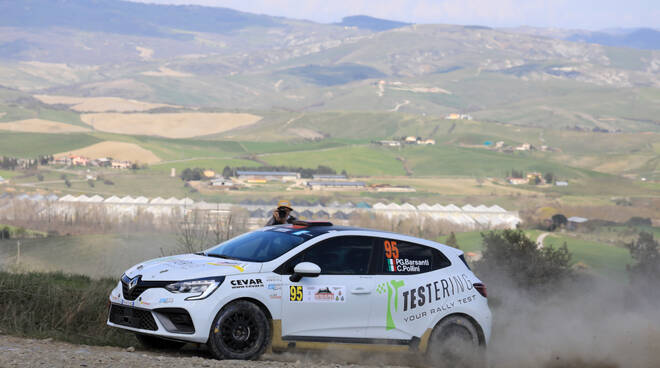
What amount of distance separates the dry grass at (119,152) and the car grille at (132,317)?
371ft

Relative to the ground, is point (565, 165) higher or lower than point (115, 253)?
higher

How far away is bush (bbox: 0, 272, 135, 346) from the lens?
967 centimetres

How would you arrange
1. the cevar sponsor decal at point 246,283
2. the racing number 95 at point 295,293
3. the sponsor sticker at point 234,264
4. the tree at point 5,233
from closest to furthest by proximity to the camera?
the cevar sponsor decal at point 246,283 < the sponsor sticker at point 234,264 < the racing number 95 at point 295,293 < the tree at point 5,233

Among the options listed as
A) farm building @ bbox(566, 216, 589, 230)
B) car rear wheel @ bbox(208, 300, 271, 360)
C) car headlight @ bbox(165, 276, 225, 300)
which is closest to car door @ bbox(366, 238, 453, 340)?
car rear wheel @ bbox(208, 300, 271, 360)

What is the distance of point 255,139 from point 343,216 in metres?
88.9

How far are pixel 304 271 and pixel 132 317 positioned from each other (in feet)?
6.08

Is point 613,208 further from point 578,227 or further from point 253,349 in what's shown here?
point 253,349

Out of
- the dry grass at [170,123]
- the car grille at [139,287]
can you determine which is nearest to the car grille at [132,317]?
the car grille at [139,287]

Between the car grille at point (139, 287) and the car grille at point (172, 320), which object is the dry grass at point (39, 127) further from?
the car grille at point (172, 320)

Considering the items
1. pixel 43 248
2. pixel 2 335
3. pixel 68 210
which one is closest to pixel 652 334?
pixel 2 335

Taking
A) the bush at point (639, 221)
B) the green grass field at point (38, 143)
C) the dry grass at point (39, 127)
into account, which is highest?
the dry grass at point (39, 127)

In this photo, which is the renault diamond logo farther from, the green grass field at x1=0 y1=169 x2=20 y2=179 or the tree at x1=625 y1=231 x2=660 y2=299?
the green grass field at x1=0 y1=169 x2=20 y2=179

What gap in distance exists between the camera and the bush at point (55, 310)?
381 inches

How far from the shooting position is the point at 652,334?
1150 centimetres
